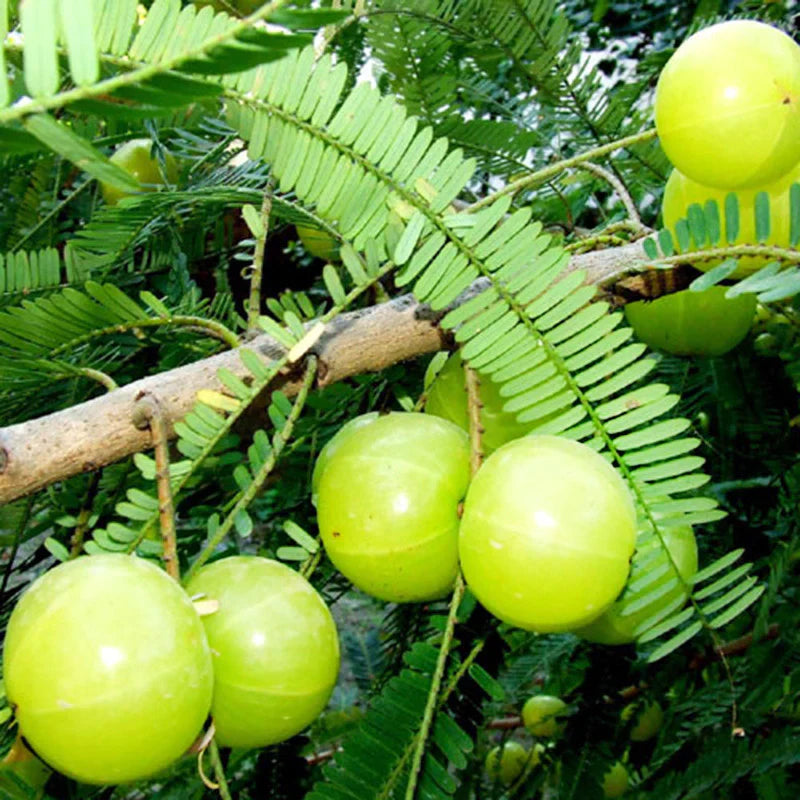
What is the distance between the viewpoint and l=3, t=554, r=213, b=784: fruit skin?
44 cm

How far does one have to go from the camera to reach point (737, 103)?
570 mm

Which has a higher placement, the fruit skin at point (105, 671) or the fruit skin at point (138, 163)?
the fruit skin at point (138, 163)

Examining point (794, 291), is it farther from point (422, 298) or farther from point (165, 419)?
point (165, 419)

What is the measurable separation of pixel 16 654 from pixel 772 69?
1.88ft

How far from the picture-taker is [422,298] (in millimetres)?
571

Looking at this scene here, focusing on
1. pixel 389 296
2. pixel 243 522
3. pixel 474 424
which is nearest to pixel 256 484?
pixel 243 522

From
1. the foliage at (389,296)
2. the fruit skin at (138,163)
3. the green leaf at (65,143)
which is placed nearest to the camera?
the green leaf at (65,143)

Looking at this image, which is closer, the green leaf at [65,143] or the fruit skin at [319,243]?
the green leaf at [65,143]

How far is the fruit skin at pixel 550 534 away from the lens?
1.60ft

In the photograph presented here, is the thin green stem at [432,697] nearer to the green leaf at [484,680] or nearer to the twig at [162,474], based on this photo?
the green leaf at [484,680]

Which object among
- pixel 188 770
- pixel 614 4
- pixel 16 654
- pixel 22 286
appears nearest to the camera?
pixel 16 654

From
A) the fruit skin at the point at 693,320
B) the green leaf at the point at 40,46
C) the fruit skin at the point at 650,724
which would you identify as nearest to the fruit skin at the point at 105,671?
the green leaf at the point at 40,46

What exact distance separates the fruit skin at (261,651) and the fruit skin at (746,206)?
1.18 ft

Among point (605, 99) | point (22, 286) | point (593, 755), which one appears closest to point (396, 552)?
point (22, 286)
